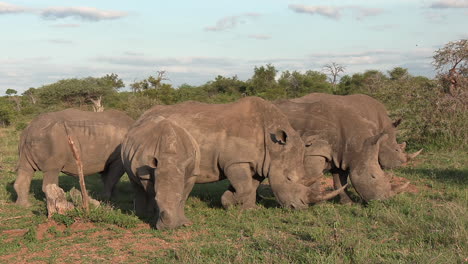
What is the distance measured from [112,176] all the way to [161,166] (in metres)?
3.80

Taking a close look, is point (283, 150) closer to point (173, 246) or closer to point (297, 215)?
point (297, 215)

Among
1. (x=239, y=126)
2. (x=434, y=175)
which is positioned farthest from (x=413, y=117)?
(x=239, y=126)

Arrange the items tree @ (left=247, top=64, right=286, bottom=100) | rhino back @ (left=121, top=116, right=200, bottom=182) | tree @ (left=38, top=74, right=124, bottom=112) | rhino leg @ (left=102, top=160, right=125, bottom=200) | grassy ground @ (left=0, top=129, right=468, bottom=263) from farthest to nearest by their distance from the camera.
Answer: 1. tree @ (left=247, top=64, right=286, bottom=100)
2. tree @ (left=38, top=74, right=124, bottom=112)
3. rhino leg @ (left=102, top=160, right=125, bottom=200)
4. rhino back @ (left=121, top=116, right=200, bottom=182)
5. grassy ground @ (left=0, top=129, right=468, bottom=263)

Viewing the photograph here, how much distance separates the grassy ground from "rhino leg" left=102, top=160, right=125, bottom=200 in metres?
0.96

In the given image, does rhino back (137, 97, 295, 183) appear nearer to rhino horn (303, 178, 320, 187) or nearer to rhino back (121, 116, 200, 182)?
rhino back (121, 116, 200, 182)

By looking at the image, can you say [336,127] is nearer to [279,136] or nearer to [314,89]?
[279,136]

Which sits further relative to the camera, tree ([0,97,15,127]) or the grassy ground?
tree ([0,97,15,127])

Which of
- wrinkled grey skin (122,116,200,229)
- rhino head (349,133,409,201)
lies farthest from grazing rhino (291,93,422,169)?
wrinkled grey skin (122,116,200,229)

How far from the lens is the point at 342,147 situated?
10.2m

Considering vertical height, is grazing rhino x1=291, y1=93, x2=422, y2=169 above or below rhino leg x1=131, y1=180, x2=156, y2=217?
above

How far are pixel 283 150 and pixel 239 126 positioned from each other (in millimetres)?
942

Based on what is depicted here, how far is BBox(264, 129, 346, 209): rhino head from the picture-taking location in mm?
9375

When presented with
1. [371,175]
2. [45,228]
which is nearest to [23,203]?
[45,228]

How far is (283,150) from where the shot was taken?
9.50 m
